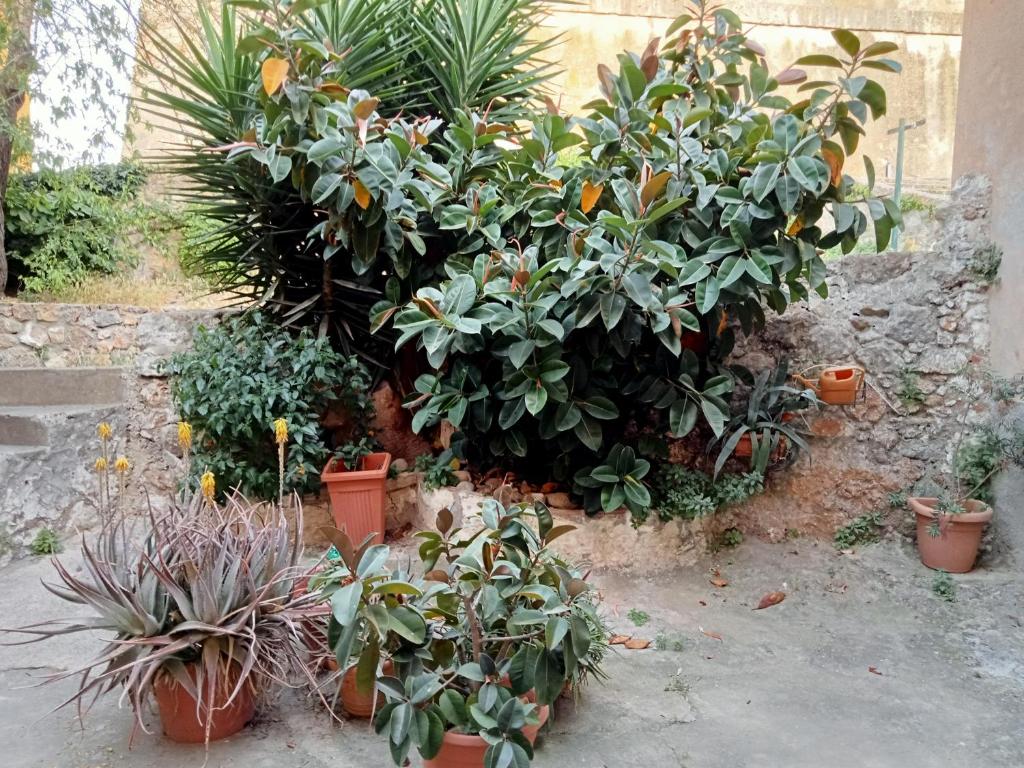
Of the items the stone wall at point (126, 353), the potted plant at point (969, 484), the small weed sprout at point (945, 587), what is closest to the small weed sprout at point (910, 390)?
the potted plant at point (969, 484)

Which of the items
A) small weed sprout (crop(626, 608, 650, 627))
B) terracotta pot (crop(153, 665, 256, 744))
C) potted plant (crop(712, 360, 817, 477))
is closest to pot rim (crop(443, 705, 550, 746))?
terracotta pot (crop(153, 665, 256, 744))

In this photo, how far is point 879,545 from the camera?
135 inches

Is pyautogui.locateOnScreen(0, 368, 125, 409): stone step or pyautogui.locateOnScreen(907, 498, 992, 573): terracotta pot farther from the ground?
pyautogui.locateOnScreen(0, 368, 125, 409): stone step

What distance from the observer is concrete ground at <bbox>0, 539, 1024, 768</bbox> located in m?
1.88

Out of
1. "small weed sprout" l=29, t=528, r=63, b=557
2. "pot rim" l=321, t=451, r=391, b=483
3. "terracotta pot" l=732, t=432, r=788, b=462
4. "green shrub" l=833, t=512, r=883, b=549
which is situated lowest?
"green shrub" l=833, t=512, r=883, b=549

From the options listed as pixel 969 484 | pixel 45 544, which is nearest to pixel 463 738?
pixel 45 544

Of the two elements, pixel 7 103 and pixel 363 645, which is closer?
pixel 363 645

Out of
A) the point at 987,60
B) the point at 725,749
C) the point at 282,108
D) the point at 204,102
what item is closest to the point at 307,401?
the point at 282,108

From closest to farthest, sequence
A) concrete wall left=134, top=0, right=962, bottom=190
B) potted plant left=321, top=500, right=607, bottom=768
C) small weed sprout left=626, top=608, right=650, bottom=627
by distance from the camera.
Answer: potted plant left=321, top=500, right=607, bottom=768, small weed sprout left=626, top=608, right=650, bottom=627, concrete wall left=134, top=0, right=962, bottom=190

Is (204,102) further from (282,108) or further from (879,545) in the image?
(879,545)

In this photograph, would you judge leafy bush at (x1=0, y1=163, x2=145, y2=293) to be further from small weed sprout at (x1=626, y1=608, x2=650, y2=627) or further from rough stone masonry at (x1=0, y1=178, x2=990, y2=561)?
small weed sprout at (x1=626, y1=608, x2=650, y2=627)

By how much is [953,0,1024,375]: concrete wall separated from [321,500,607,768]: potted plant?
9.07 ft

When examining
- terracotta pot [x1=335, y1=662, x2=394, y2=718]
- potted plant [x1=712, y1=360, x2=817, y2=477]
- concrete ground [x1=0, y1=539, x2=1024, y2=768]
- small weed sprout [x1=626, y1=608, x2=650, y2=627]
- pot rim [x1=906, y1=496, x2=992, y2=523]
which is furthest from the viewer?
potted plant [x1=712, y1=360, x2=817, y2=477]

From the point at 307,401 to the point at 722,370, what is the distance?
6.62ft
